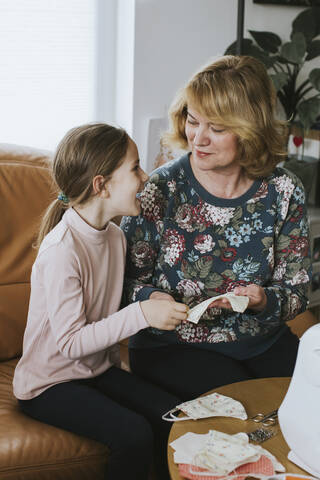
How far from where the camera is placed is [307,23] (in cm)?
300

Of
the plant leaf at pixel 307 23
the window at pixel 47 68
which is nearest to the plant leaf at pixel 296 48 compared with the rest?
the plant leaf at pixel 307 23

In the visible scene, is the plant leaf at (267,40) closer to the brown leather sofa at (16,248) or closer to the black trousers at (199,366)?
the brown leather sofa at (16,248)

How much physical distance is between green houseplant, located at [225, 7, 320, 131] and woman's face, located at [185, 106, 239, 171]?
1287 millimetres

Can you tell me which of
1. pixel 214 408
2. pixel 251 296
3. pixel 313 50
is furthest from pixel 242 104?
pixel 313 50

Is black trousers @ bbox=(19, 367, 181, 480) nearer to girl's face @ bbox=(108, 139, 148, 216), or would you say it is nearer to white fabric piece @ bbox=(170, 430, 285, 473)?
white fabric piece @ bbox=(170, 430, 285, 473)

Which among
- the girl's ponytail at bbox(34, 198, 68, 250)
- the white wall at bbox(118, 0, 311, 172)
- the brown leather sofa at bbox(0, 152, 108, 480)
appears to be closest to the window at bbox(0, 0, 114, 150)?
the white wall at bbox(118, 0, 311, 172)

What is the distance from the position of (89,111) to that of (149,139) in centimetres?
31

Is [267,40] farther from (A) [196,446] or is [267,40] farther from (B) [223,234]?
(A) [196,446]

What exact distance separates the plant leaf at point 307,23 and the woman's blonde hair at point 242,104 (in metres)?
1.44

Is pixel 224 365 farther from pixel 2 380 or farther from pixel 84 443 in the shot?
pixel 2 380

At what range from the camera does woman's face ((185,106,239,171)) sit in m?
1.66

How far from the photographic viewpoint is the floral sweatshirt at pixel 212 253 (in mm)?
1726

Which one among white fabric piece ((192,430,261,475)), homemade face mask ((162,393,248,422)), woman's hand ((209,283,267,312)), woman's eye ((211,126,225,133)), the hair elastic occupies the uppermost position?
woman's eye ((211,126,225,133))

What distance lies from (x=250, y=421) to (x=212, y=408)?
9cm
